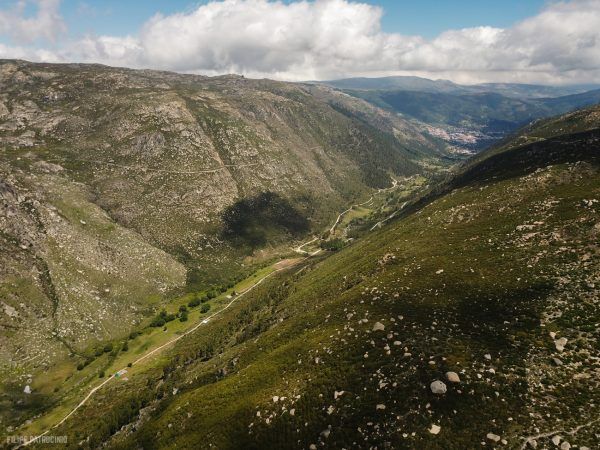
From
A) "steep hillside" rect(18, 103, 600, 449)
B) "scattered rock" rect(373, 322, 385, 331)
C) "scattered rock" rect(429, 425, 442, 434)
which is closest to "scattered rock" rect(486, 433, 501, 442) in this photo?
"steep hillside" rect(18, 103, 600, 449)

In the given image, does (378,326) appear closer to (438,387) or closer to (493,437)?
(438,387)

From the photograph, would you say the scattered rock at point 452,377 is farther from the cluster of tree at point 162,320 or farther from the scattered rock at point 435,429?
the cluster of tree at point 162,320

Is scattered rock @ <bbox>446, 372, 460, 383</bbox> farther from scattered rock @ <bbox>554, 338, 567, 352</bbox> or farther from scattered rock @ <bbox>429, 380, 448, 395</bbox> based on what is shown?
scattered rock @ <bbox>554, 338, 567, 352</bbox>

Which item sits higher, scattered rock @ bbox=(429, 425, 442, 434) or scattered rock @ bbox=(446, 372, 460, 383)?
scattered rock @ bbox=(446, 372, 460, 383)

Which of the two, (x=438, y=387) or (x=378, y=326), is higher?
(x=438, y=387)

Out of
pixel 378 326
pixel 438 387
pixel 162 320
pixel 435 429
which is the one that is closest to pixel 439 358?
pixel 438 387

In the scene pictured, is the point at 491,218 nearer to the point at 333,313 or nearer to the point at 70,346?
the point at 333,313

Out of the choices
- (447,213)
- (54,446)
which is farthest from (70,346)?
(447,213)

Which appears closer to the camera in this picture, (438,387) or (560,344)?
(438,387)
